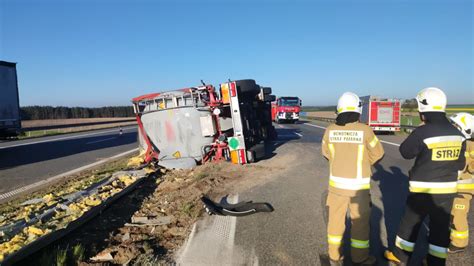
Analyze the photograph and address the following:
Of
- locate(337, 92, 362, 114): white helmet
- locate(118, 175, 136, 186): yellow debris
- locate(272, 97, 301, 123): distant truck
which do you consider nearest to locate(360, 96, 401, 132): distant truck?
locate(272, 97, 301, 123): distant truck

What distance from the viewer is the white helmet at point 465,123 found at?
396 centimetres

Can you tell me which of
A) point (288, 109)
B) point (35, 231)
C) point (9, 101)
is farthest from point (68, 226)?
point (288, 109)

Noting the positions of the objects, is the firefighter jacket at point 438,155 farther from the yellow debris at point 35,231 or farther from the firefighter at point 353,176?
the yellow debris at point 35,231

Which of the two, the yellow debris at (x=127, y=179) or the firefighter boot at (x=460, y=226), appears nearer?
the firefighter boot at (x=460, y=226)

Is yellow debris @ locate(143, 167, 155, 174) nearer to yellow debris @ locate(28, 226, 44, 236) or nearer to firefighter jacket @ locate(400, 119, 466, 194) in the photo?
yellow debris @ locate(28, 226, 44, 236)

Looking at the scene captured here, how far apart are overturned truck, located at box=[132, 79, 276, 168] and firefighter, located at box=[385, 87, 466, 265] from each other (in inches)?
218

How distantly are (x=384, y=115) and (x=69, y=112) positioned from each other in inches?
2423

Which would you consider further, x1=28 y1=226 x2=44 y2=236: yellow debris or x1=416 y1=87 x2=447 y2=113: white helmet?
x1=28 y1=226 x2=44 y2=236: yellow debris

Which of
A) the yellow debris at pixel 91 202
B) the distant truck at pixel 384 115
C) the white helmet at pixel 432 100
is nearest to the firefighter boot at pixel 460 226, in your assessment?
the white helmet at pixel 432 100

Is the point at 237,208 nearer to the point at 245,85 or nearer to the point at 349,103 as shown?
the point at 349,103

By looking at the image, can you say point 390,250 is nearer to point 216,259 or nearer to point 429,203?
point 429,203

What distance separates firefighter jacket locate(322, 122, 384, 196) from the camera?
3.48 meters

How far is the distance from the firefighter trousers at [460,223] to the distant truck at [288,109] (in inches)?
1161

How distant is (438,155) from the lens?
337cm
